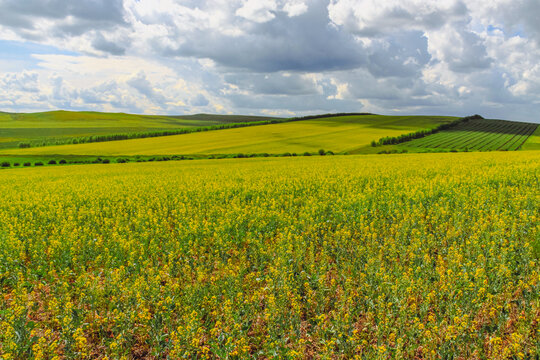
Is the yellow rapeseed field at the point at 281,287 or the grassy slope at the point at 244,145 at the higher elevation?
the grassy slope at the point at 244,145

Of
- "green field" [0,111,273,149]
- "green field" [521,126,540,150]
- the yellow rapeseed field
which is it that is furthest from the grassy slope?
the yellow rapeseed field

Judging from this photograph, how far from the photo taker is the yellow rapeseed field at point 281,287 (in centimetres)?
480

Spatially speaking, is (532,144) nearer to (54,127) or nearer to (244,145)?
(244,145)

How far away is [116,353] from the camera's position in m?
4.57

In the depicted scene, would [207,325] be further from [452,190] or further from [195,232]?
[452,190]

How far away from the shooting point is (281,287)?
240 inches

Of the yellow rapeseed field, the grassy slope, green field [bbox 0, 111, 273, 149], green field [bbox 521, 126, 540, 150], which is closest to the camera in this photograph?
the yellow rapeseed field

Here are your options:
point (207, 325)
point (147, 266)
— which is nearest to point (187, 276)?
point (147, 266)

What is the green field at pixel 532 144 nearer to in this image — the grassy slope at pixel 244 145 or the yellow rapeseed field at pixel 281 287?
the grassy slope at pixel 244 145

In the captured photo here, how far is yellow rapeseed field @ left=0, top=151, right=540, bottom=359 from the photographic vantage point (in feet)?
15.8

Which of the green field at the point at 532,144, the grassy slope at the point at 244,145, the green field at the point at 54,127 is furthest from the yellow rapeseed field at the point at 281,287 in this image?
the green field at the point at 54,127

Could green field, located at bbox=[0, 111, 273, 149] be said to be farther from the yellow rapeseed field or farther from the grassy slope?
the yellow rapeseed field

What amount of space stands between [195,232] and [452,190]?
40.2 feet

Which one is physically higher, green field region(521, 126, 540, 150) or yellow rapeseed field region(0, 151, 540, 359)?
green field region(521, 126, 540, 150)
